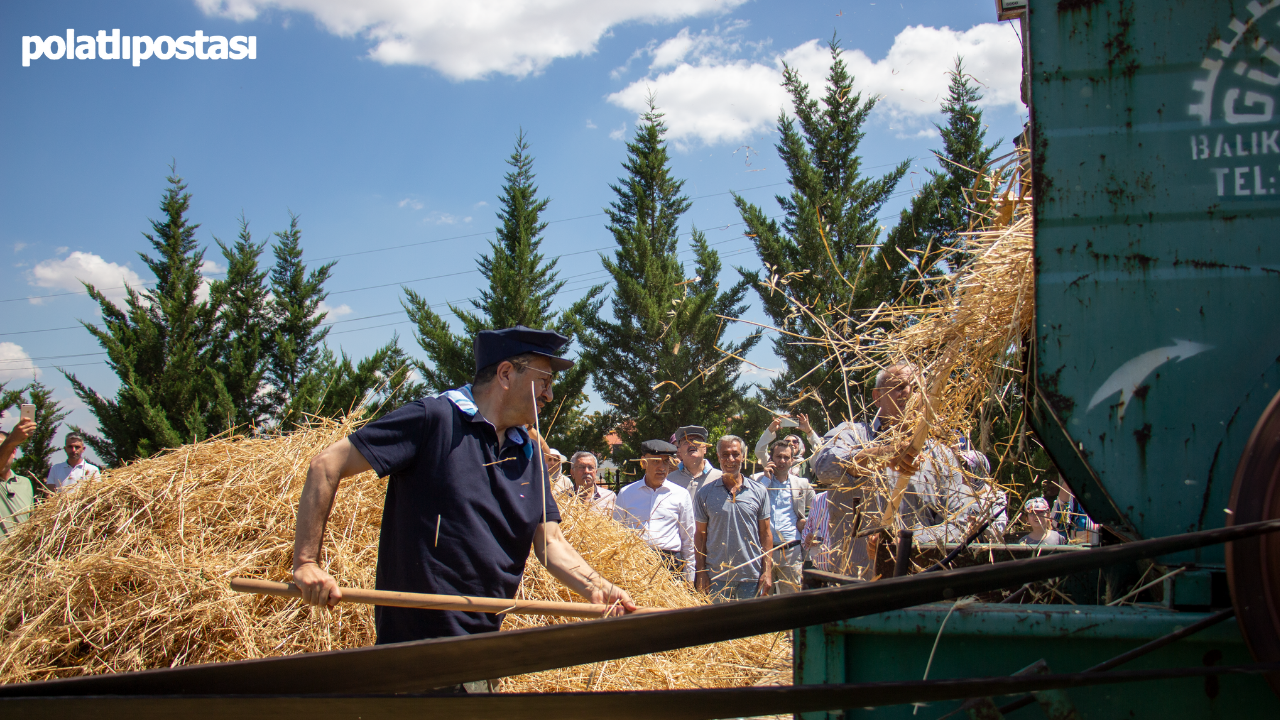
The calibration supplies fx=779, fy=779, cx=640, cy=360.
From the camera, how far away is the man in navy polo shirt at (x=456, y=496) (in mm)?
2402

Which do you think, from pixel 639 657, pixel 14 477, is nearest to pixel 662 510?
pixel 639 657

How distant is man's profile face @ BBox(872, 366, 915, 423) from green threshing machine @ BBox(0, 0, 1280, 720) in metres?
0.82

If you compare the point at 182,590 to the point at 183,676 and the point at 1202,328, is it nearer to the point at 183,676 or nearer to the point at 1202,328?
the point at 183,676

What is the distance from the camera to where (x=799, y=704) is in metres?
1.46

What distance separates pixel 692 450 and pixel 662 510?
102 centimetres

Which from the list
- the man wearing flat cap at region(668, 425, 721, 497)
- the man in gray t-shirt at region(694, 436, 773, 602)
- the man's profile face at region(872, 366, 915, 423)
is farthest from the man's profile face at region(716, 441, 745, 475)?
the man's profile face at region(872, 366, 915, 423)

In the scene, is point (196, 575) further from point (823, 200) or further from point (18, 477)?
point (823, 200)

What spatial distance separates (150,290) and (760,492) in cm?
2129

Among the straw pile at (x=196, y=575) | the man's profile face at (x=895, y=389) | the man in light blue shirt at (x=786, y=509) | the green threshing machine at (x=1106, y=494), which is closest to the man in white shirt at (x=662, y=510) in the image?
the man in light blue shirt at (x=786, y=509)

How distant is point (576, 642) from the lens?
1.53m

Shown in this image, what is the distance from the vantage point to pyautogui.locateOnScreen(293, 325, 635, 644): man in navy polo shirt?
2402 mm

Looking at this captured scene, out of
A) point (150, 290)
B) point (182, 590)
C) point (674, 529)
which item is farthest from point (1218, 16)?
point (150, 290)

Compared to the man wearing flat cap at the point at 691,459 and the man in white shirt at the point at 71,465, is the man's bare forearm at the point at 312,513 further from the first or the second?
the man in white shirt at the point at 71,465

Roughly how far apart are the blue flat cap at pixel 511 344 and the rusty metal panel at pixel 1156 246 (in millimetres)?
1609
